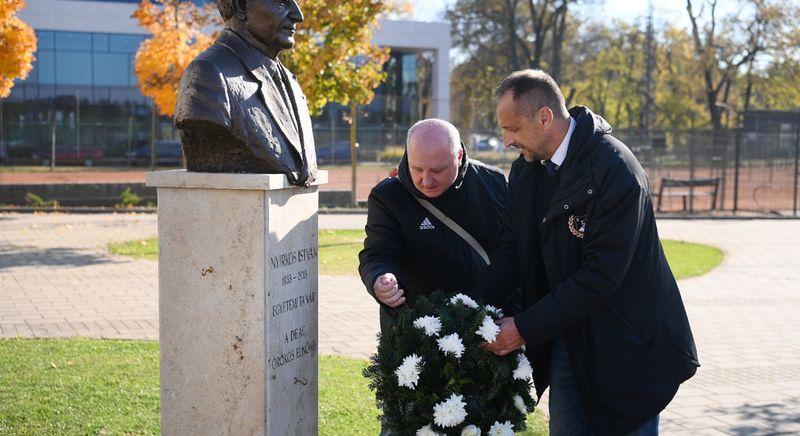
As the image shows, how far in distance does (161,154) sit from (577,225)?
33545 millimetres

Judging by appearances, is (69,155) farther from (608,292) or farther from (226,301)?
(608,292)

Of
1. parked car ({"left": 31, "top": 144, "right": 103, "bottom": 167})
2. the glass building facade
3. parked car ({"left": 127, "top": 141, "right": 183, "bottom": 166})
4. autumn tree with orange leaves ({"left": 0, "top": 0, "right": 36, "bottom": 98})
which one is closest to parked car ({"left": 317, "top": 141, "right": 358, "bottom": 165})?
the glass building facade

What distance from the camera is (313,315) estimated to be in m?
4.80

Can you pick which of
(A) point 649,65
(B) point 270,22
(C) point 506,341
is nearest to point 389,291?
(C) point 506,341

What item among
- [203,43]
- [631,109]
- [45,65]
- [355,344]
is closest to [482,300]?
[355,344]

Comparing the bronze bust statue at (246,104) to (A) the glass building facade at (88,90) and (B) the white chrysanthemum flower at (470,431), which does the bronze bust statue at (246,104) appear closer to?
(B) the white chrysanthemum flower at (470,431)

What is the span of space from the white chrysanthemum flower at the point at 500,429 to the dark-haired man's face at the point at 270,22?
7.32ft

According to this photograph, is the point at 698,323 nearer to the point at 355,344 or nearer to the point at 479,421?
the point at 355,344

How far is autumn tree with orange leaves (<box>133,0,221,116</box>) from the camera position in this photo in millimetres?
20312

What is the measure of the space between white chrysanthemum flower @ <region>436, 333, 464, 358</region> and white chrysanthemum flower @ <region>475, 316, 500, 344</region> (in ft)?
0.32

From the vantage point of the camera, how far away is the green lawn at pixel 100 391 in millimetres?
5750

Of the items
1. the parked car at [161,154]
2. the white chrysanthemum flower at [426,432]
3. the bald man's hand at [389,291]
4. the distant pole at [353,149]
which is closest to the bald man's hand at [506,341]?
the white chrysanthemum flower at [426,432]

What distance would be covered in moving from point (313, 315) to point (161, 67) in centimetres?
1702

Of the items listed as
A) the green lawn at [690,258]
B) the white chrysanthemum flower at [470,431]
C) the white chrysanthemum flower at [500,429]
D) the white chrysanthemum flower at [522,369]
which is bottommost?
the green lawn at [690,258]
